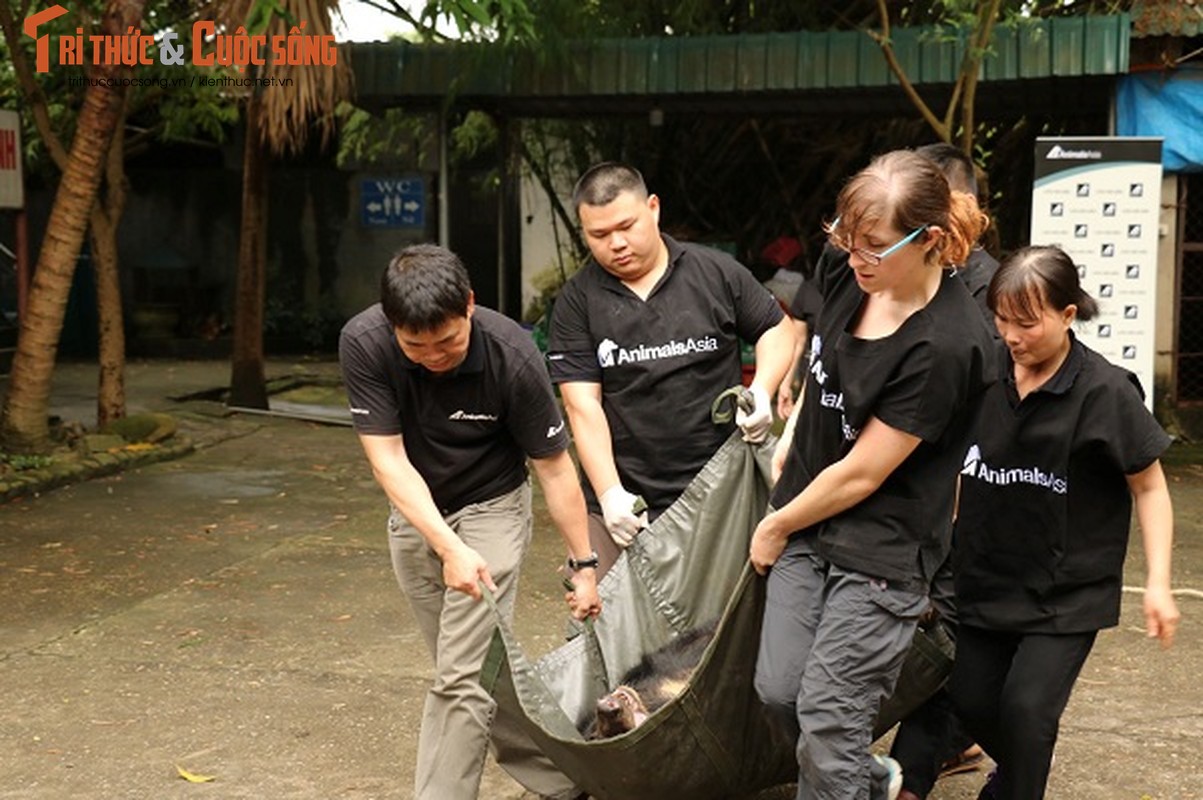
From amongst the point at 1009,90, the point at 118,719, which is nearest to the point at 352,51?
the point at 1009,90

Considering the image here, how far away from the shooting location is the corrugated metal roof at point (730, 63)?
32.1 ft

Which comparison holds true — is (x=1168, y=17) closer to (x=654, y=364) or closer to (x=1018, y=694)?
(x=654, y=364)

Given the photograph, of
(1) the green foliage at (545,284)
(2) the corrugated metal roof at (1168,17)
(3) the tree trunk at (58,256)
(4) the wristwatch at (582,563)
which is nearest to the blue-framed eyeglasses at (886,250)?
(4) the wristwatch at (582,563)

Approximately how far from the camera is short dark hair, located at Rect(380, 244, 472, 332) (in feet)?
11.7

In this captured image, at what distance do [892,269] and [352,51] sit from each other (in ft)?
27.8

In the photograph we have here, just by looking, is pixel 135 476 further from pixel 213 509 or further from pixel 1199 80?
pixel 1199 80

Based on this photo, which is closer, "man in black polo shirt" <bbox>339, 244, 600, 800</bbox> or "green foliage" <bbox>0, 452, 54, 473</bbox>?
"man in black polo shirt" <bbox>339, 244, 600, 800</bbox>

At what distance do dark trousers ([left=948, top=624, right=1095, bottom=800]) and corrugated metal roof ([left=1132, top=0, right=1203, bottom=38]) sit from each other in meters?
7.13

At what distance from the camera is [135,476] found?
31.9ft

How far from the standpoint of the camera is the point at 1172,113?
1012cm

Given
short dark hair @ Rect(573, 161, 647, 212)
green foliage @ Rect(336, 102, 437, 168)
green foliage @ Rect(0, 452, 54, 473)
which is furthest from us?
green foliage @ Rect(336, 102, 437, 168)

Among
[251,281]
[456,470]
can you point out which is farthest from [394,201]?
[456,470]
